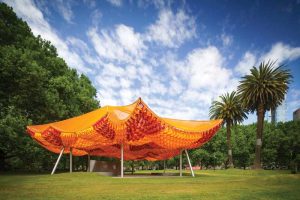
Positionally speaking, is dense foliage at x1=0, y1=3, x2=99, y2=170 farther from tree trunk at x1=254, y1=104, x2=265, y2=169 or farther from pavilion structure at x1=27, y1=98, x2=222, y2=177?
tree trunk at x1=254, y1=104, x2=265, y2=169

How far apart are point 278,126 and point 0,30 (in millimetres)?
70680

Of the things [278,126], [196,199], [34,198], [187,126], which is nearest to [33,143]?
[187,126]

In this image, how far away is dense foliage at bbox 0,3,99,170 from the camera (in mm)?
30828

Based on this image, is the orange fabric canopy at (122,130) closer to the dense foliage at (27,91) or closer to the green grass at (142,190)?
the dense foliage at (27,91)

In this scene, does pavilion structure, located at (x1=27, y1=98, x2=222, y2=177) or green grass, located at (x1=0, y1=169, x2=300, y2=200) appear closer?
green grass, located at (x1=0, y1=169, x2=300, y2=200)

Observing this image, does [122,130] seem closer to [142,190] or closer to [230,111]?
[142,190]

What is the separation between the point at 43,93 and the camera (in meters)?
33.8

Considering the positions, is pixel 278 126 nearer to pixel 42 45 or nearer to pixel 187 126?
pixel 187 126

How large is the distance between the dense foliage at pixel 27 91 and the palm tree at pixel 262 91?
27436mm

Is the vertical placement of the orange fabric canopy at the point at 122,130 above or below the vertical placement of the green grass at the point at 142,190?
above

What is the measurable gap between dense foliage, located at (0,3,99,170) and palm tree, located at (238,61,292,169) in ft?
90.0

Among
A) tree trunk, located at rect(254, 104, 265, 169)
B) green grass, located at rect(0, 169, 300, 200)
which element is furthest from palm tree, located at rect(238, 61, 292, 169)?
green grass, located at rect(0, 169, 300, 200)

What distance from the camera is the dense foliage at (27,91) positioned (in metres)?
30.8

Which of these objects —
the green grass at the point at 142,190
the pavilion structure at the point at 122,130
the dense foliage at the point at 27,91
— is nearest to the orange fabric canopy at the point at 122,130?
the pavilion structure at the point at 122,130
